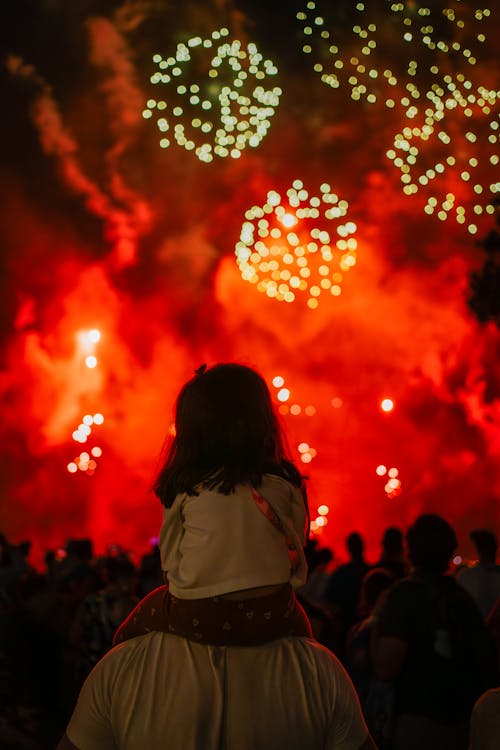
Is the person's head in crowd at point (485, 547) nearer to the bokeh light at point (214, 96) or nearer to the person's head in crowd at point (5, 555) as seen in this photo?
Answer: the person's head in crowd at point (5, 555)

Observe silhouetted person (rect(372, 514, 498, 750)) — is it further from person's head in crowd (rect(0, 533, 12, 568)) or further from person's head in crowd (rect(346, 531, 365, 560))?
person's head in crowd (rect(0, 533, 12, 568))

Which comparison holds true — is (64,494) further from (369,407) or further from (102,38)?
(102,38)

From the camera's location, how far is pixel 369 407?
26.7 metres

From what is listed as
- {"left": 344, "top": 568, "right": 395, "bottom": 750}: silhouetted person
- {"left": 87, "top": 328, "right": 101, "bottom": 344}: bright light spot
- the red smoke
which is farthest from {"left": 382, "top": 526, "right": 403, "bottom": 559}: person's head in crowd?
{"left": 87, "top": 328, "right": 101, "bottom": 344}: bright light spot

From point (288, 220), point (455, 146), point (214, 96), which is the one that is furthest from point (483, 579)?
point (455, 146)

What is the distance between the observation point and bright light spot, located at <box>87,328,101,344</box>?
2591cm

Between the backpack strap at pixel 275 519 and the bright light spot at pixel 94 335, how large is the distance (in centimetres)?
2332

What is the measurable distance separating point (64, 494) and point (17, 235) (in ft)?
20.3

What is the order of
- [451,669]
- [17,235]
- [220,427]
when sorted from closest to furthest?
[220,427] < [451,669] < [17,235]

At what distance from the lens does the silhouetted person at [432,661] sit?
436 cm

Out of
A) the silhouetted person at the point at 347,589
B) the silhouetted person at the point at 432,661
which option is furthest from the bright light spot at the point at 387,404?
the silhouetted person at the point at 432,661

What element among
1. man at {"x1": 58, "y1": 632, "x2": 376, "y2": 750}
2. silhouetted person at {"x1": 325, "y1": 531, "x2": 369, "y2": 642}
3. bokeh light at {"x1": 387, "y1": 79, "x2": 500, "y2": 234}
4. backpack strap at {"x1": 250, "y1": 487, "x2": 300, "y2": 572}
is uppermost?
bokeh light at {"x1": 387, "y1": 79, "x2": 500, "y2": 234}

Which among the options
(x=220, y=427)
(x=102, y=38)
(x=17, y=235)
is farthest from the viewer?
(x=17, y=235)

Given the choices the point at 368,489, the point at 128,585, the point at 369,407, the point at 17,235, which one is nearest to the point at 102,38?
the point at 17,235
